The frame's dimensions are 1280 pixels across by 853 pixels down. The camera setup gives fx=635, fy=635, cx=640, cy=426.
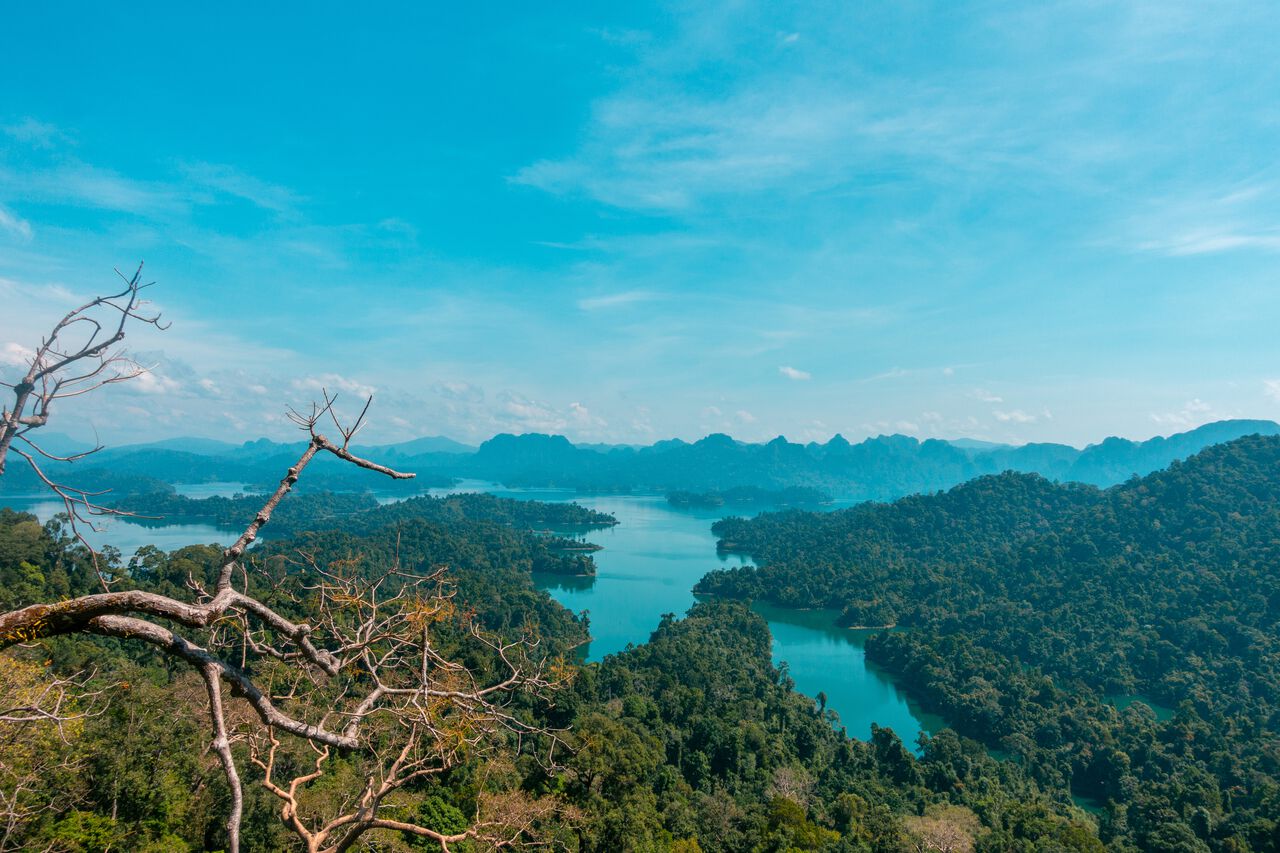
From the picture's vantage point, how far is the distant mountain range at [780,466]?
463 feet

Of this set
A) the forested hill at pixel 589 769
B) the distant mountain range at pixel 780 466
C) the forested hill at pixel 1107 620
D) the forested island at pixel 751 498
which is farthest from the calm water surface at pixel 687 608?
the distant mountain range at pixel 780 466

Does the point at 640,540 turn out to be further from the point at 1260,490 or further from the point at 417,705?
the point at 417,705

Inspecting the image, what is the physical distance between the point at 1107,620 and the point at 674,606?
23874 millimetres

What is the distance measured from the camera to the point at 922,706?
27031 mm

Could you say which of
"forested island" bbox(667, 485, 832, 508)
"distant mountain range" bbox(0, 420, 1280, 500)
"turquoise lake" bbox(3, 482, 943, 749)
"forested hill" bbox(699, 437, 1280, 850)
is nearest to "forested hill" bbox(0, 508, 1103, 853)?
"forested hill" bbox(699, 437, 1280, 850)

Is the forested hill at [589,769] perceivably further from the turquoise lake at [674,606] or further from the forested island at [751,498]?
the forested island at [751,498]

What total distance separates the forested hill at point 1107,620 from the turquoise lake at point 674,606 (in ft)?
6.02

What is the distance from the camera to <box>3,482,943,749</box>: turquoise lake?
1064 inches

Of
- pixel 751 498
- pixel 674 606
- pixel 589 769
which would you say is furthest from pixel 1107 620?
pixel 751 498

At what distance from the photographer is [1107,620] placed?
108 feet

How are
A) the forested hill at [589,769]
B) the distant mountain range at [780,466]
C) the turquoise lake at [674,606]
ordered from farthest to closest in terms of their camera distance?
1. the distant mountain range at [780,466]
2. the turquoise lake at [674,606]
3. the forested hill at [589,769]

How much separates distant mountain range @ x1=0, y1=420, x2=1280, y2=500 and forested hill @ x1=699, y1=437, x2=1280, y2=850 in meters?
89.4

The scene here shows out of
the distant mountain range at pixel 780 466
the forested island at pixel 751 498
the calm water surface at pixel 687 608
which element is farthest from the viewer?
the distant mountain range at pixel 780 466

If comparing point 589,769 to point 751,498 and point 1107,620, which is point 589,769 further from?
point 751,498
